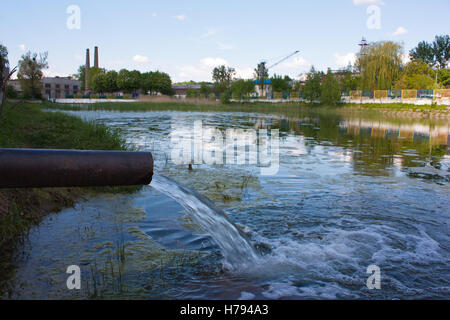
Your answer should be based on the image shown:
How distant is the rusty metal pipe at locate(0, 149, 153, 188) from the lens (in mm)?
2053

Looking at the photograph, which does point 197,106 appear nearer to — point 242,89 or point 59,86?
point 242,89

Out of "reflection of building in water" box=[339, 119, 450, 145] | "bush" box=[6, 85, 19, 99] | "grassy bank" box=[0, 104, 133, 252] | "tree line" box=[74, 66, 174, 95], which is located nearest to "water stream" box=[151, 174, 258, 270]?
"grassy bank" box=[0, 104, 133, 252]

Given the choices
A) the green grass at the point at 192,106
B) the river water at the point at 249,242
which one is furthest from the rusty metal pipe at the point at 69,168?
the green grass at the point at 192,106

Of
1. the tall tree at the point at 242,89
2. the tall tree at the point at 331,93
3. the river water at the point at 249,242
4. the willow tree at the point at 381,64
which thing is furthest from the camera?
the tall tree at the point at 242,89

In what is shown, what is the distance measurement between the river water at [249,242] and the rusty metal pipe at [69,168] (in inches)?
60.8

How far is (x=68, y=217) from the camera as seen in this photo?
514 centimetres

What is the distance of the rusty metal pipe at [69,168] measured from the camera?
2.05 m

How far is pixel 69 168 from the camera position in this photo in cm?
213

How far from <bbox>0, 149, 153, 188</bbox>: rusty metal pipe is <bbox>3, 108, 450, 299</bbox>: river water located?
5.06ft

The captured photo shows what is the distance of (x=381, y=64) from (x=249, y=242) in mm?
60876

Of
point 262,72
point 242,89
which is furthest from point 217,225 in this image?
point 262,72

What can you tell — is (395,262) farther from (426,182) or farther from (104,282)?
(426,182)

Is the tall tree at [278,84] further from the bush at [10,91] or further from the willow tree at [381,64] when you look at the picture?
the bush at [10,91]

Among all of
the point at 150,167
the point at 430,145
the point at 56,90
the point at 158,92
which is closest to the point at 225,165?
the point at 150,167
